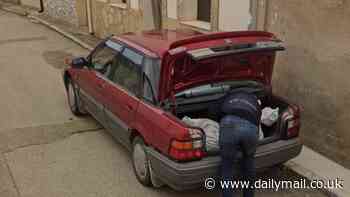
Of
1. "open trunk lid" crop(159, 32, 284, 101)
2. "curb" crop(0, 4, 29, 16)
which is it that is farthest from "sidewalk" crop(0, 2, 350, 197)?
"curb" crop(0, 4, 29, 16)

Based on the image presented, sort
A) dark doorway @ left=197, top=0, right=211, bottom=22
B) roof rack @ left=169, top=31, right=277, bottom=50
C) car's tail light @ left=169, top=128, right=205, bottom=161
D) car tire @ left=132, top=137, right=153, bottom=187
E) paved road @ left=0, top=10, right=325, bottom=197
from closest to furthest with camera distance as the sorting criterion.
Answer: car's tail light @ left=169, top=128, right=205, bottom=161 < roof rack @ left=169, top=31, right=277, bottom=50 < car tire @ left=132, top=137, right=153, bottom=187 < paved road @ left=0, top=10, right=325, bottom=197 < dark doorway @ left=197, top=0, right=211, bottom=22

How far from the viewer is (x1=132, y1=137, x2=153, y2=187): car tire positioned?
16.2 feet

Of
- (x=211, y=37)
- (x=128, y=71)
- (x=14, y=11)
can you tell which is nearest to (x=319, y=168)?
(x=211, y=37)

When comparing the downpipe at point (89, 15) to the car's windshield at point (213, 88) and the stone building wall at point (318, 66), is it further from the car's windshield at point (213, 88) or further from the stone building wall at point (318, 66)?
the car's windshield at point (213, 88)

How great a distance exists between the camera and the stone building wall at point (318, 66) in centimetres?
532

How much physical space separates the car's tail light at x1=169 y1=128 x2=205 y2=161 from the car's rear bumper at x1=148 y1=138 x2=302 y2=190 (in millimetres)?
74

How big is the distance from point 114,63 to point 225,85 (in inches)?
69.6

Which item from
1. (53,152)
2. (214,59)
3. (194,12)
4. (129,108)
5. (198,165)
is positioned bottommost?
(53,152)

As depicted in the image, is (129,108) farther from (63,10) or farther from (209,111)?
(63,10)

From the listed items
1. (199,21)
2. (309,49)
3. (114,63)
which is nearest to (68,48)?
(199,21)

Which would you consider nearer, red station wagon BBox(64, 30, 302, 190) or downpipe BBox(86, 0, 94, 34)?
red station wagon BBox(64, 30, 302, 190)

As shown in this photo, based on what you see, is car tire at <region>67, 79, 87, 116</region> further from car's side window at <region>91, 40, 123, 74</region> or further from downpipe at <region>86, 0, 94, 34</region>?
downpipe at <region>86, 0, 94, 34</region>

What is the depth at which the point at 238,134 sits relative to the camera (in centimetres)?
406

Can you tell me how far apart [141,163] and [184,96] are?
3.41ft
